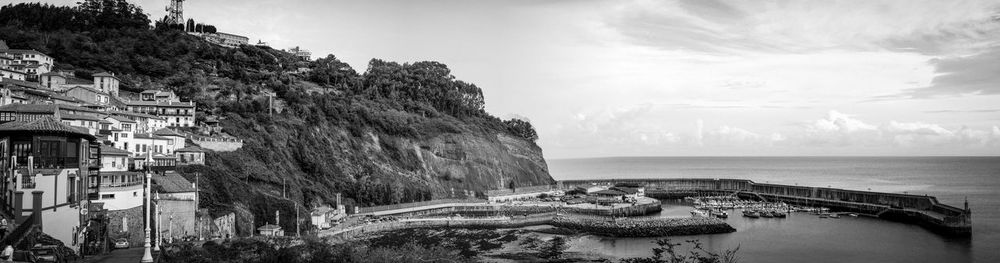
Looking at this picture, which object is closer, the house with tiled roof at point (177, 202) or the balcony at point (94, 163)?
the balcony at point (94, 163)

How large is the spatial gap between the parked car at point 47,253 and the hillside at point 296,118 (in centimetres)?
3073

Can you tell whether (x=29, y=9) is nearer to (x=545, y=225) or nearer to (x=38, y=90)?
(x=38, y=90)

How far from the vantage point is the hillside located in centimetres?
7081

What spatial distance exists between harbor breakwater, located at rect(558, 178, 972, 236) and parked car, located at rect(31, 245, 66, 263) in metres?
74.7

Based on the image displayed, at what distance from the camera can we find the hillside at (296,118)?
70812 millimetres

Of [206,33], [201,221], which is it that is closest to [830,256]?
[201,221]

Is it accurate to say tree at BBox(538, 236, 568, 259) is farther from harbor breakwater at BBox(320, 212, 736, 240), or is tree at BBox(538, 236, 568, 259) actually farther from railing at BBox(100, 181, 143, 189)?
railing at BBox(100, 181, 143, 189)

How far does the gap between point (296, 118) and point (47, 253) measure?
219 feet

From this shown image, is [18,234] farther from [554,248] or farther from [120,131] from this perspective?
[554,248]

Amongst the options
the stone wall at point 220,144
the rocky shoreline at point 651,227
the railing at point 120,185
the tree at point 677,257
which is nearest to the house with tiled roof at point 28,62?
the stone wall at point 220,144

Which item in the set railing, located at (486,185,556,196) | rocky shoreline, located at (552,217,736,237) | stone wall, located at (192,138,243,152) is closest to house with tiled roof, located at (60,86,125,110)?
stone wall, located at (192,138,243,152)

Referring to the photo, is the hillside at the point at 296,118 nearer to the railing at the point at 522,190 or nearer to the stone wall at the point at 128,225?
the railing at the point at 522,190

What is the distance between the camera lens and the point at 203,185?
55062 mm

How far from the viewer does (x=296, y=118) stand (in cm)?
8675
